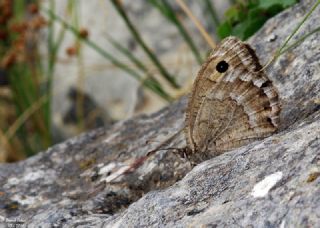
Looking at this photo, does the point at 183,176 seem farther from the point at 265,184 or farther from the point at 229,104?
the point at 265,184

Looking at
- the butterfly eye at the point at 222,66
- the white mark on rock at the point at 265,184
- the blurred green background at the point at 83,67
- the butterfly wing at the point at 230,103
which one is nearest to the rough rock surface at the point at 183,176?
the white mark on rock at the point at 265,184

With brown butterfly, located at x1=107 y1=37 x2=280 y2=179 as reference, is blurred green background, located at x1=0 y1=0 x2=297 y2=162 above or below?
above

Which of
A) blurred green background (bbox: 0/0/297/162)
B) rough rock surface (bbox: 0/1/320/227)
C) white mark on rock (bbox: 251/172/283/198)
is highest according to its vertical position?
blurred green background (bbox: 0/0/297/162)

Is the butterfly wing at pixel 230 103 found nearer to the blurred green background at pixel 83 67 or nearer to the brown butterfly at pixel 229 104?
the brown butterfly at pixel 229 104

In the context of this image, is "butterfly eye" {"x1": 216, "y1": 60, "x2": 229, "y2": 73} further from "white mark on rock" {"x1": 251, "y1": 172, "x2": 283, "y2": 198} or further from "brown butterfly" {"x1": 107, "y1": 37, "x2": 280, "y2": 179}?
"white mark on rock" {"x1": 251, "y1": 172, "x2": 283, "y2": 198}

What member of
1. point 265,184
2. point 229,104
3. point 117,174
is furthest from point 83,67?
point 265,184

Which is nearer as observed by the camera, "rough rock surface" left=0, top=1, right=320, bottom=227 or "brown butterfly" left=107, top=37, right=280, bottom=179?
"rough rock surface" left=0, top=1, right=320, bottom=227

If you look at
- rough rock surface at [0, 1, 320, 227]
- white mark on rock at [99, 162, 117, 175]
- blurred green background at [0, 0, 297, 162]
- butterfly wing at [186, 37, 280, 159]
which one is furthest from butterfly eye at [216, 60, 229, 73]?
blurred green background at [0, 0, 297, 162]
